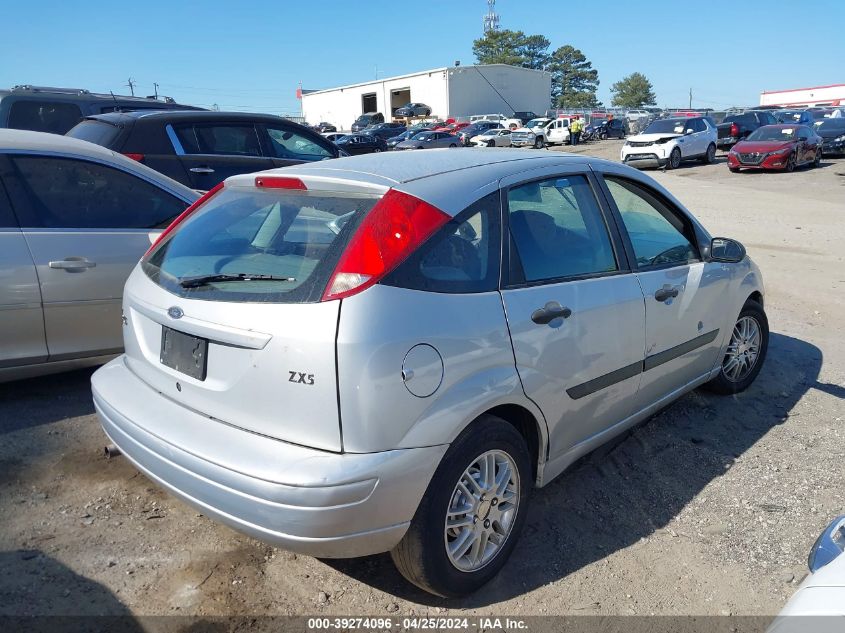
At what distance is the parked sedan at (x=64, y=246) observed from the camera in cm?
414

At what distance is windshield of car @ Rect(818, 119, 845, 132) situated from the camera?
82.7 feet

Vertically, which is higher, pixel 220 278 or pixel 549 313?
pixel 220 278

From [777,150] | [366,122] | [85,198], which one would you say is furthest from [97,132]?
[366,122]

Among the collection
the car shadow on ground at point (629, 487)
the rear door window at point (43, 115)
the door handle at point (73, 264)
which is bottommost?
the car shadow on ground at point (629, 487)

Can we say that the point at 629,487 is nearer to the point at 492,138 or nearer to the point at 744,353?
the point at 744,353

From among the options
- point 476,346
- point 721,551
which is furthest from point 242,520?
point 721,551

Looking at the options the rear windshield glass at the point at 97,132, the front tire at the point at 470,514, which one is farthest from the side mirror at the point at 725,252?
the rear windshield glass at the point at 97,132

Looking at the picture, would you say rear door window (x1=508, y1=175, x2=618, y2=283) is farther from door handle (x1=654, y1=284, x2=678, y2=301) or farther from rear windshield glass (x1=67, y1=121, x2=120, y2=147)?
rear windshield glass (x1=67, y1=121, x2=120, y2=147)

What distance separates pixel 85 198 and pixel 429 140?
3142 centimetres

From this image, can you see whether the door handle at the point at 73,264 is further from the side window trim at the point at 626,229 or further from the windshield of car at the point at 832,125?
the windshield of car at the point at 832,125

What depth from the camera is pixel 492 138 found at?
39.4 meters

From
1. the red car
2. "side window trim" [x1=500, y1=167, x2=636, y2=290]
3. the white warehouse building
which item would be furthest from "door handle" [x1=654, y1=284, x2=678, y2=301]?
the white warehouse building

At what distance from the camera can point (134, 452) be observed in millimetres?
2842

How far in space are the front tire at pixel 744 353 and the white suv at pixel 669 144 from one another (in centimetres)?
1946
